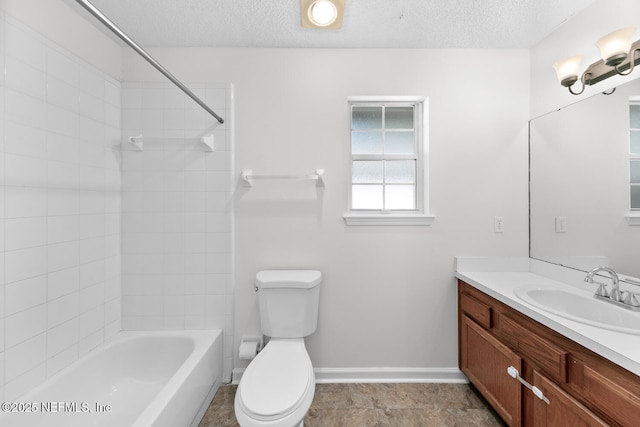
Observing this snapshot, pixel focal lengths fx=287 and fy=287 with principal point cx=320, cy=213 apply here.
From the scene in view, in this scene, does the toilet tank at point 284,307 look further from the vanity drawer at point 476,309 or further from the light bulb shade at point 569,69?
the light bulb shade at point 569,69

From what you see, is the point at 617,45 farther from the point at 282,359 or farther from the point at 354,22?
the point at 282,359

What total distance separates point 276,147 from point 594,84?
6.02 feet

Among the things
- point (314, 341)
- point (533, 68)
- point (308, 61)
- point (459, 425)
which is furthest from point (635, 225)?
point (308, 61)

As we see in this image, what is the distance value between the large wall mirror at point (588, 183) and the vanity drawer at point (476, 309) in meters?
0.55

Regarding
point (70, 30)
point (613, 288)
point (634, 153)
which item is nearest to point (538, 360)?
point (613, 288)

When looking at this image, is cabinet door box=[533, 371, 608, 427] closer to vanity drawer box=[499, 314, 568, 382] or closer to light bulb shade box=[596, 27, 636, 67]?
vanity drawer box=[499, 314, 568, 382]

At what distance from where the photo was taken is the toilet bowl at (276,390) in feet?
3.82

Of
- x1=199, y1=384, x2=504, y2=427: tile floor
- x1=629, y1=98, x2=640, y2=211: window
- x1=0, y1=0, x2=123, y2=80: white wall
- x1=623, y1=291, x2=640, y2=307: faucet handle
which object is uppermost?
x1=0, y1=0, x2=123, y2=80: white wall

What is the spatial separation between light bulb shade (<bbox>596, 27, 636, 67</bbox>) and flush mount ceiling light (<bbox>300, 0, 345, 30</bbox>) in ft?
4.09

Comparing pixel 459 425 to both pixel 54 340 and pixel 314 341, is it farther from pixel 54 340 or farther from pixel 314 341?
pixel 54 340

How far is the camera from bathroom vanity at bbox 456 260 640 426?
3.11 feet

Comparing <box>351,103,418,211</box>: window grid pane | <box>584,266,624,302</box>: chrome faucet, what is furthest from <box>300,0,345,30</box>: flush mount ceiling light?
<box>584,266,624,302</box>: chrome faucet

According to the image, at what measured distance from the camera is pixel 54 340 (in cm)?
146

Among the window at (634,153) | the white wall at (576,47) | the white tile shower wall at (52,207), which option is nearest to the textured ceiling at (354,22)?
the white wall at (576,47)
